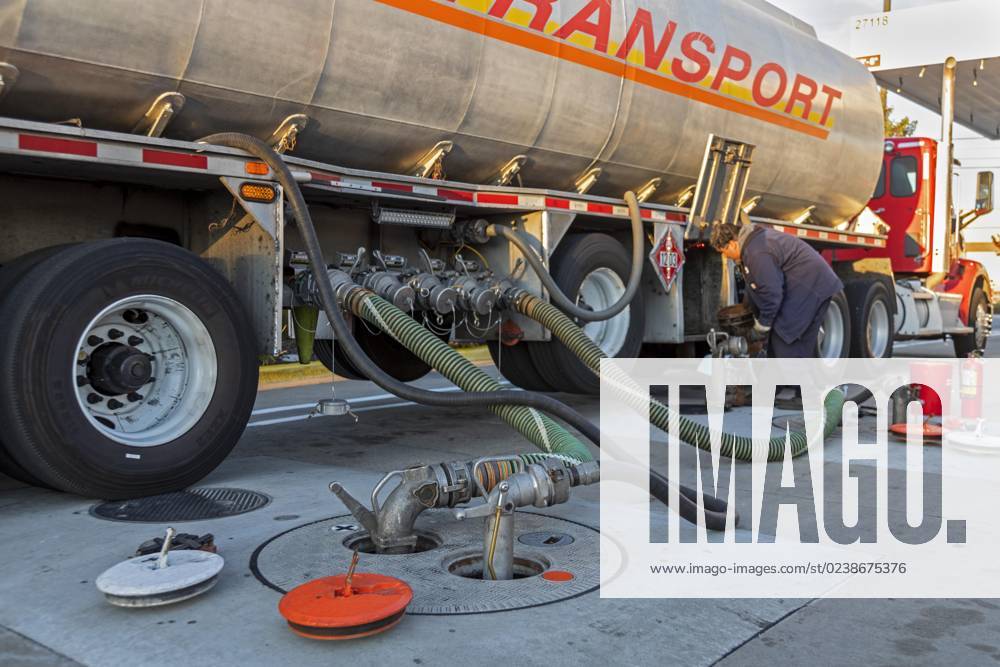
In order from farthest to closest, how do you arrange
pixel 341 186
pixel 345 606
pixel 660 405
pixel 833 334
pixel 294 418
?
pixel 833 334, pixel 294 418, pixel 341 186, pixel 660 405, pixel 345 606

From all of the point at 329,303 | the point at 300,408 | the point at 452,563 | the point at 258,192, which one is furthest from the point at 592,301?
the point at 452,563

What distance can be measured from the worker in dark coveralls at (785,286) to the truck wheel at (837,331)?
2.73 m

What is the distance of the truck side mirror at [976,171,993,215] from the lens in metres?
12.2

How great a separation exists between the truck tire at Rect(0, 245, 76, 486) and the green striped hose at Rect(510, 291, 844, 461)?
2.88 meters

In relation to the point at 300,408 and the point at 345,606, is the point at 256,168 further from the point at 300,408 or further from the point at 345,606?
the point at 300,408

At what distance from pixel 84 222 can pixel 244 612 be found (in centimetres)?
291

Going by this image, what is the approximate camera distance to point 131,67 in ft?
13.9

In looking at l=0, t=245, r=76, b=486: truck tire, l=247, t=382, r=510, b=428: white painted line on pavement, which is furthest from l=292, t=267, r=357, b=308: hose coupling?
l=247, t=382, r=510, b=428: white painted line on pavement

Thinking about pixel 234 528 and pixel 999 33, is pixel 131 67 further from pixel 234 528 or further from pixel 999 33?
pixel 999 33

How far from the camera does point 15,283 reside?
13.3ft

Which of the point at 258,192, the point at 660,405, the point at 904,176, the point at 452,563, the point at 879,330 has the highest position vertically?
the point at 904,176

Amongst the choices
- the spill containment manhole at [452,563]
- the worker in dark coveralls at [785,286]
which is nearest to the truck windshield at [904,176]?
the worker in dark coveralls at [785,286]

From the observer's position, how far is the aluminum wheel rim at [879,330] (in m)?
10.5

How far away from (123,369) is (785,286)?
477 cm
